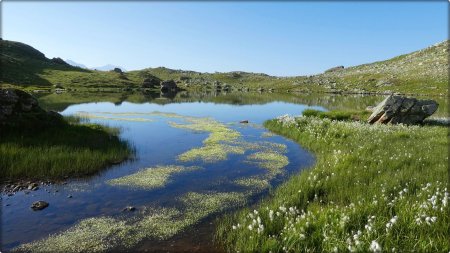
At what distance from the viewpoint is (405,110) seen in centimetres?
3119

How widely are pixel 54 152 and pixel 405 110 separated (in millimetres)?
29372

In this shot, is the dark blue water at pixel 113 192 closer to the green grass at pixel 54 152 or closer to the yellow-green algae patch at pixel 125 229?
the yellow-green algae patch at pixel 125 229

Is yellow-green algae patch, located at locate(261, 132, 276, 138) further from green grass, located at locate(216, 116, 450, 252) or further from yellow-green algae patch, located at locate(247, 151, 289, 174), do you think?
green grass, located at locate(216, 116, 450, 252)

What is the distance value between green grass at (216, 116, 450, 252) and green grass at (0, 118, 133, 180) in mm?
9667

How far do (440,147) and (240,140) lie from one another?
14594 millimetres

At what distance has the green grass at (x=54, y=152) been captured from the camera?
16547 millimetres

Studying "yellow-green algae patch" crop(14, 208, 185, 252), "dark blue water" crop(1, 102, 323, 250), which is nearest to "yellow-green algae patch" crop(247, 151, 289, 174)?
"dark blue water" crop(1, 102, 323, 250)

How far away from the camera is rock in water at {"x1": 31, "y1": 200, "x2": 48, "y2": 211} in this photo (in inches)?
516

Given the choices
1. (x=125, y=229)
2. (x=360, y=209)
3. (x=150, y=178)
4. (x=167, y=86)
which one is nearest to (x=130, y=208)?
(x=125, y=229)

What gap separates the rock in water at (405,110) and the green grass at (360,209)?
1107 centimetres

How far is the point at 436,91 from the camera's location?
88.6 m

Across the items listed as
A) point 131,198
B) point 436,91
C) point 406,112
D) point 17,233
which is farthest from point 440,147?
point 436,91

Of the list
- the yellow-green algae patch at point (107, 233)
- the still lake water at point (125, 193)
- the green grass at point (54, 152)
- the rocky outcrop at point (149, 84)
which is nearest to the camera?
the yellow-green algae patch at point (107, 233)

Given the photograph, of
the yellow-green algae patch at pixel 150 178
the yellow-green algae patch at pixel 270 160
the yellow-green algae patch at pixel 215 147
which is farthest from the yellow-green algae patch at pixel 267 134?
the yellow-green algae patch at pixel 150 178
